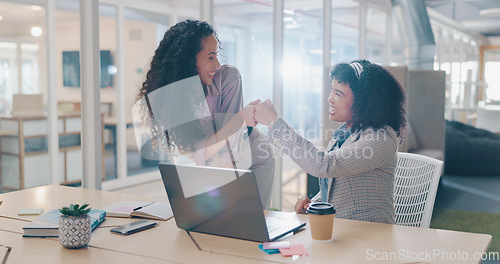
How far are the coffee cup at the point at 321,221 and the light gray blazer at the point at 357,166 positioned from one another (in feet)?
1.10

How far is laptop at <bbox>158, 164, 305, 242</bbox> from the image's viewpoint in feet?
4.74

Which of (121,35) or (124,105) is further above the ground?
(121,35)

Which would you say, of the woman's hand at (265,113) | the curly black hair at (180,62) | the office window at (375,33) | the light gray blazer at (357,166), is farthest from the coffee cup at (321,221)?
the office window at (375,33)

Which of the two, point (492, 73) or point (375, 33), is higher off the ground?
point (375, 33)

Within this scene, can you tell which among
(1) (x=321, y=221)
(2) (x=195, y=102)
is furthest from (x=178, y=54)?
(1) (x=321, y=221)

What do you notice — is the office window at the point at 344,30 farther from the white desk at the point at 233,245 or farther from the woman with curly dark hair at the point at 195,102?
the white desk at the point at 233,245

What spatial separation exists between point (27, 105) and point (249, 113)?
1.99 m

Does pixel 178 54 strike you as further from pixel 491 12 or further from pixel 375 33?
pixel 375 33

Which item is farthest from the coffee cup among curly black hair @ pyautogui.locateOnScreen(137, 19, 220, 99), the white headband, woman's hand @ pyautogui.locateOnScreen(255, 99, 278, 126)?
curly black hair @ pyautogui.locateOnScreen(137, 19, 220, 99)

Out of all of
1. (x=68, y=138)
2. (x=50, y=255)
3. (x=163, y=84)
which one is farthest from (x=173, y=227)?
(x=68, y=138)

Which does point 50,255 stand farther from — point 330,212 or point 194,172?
point 330,212

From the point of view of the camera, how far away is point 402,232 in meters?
1.59

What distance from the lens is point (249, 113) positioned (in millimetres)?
2076

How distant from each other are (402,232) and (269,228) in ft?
1.42
